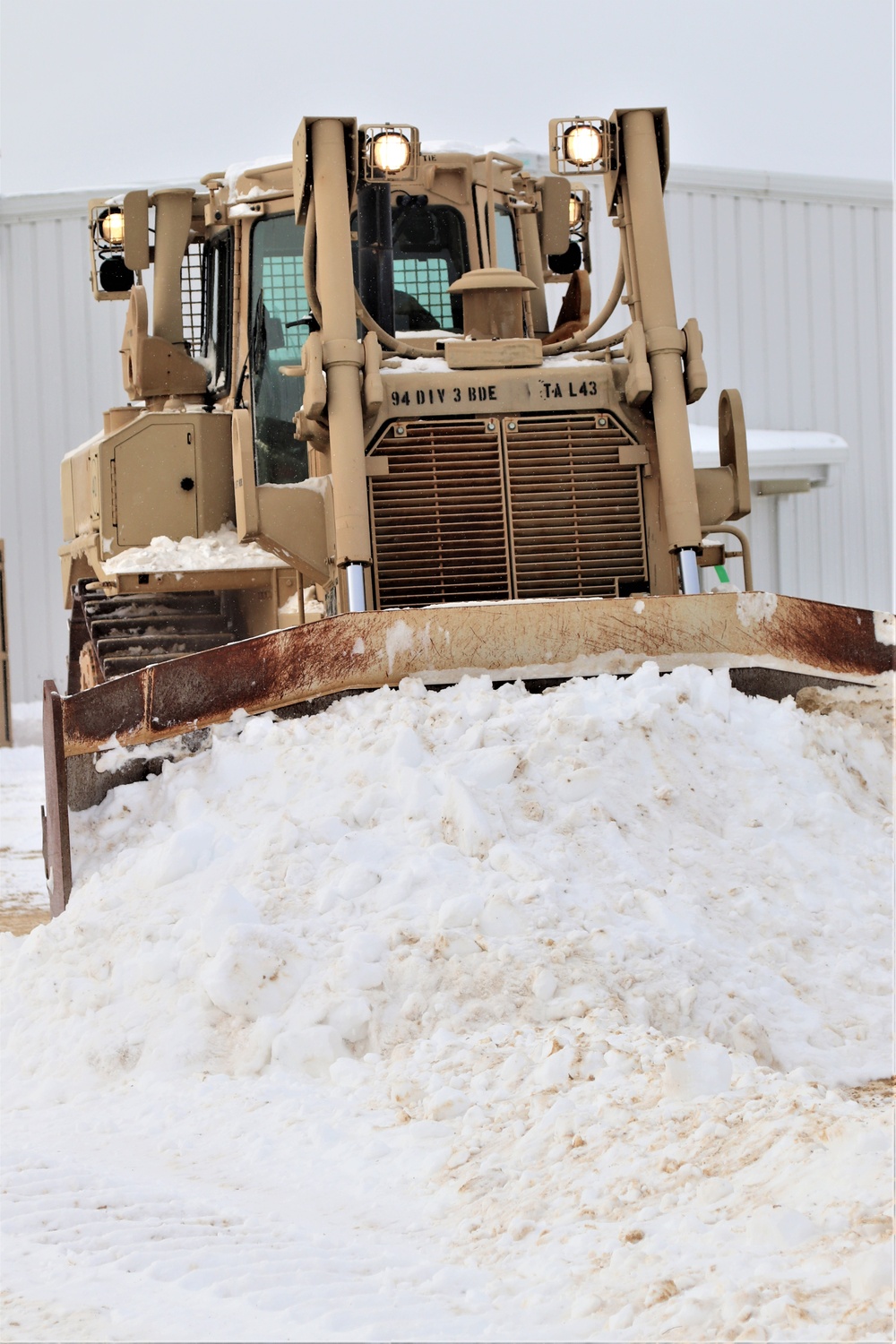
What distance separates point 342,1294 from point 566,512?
13.1 feet

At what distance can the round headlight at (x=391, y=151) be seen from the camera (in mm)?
6262

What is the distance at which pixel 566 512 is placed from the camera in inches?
243

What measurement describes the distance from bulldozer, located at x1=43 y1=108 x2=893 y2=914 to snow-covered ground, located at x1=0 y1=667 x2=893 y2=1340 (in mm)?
206

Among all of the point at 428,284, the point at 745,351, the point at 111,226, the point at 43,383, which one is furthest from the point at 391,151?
the point at 745,351

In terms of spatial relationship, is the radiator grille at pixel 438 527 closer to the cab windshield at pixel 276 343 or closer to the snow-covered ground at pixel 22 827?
the cab windshield at pixel 276 343

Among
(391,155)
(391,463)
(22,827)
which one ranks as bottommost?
(22,827)

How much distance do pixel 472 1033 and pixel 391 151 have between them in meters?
3.91

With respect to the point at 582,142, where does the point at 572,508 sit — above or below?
below

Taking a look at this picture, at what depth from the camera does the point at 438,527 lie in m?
6.09

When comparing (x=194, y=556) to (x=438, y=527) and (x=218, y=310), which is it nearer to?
(x=438, y=527)

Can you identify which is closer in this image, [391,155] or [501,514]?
[501,514]

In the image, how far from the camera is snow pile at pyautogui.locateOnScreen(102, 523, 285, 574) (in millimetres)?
6766

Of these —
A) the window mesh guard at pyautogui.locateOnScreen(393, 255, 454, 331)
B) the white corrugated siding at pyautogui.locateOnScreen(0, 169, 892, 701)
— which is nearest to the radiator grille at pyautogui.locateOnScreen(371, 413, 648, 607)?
the window mesh guard at pyautogui.locateOnScreen(393, 255, 454, 331)

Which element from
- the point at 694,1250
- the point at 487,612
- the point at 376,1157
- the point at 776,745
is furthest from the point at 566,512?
Answer: the point at 694,1250
